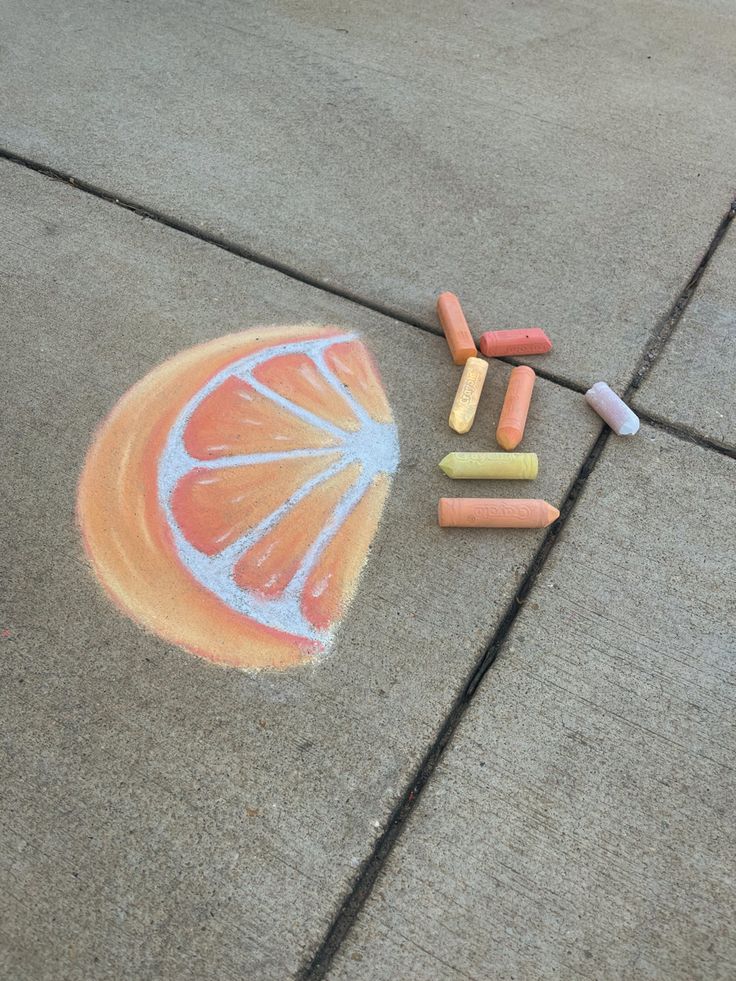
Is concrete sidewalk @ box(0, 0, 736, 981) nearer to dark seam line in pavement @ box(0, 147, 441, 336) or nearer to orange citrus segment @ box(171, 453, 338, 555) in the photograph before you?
dark seam line in pavement @ box(0, 147, 441, 336)

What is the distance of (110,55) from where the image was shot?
4438 mm

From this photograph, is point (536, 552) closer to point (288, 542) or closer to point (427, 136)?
point (288, 542)

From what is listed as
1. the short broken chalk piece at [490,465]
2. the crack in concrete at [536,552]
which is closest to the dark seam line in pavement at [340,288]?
the crack in concrete at [536,552]

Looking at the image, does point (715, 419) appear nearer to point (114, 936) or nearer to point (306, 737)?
point (306, 737)

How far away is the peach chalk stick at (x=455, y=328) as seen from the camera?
3.04 meters

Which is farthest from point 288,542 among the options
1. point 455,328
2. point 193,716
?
point 455,328

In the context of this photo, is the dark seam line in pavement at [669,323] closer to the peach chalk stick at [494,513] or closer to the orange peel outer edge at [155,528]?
the peach chalk stick at [494,513]

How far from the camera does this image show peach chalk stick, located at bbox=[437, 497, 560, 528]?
2.56 metres

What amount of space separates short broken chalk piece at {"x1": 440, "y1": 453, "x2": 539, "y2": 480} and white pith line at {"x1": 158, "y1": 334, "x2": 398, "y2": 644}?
8.5 inches

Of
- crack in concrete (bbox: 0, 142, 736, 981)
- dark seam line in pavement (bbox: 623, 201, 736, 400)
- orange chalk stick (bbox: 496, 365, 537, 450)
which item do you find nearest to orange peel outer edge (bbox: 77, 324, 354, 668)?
crack in concrete (bbox: 0, 142, 736, 981)

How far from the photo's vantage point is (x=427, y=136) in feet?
13.3

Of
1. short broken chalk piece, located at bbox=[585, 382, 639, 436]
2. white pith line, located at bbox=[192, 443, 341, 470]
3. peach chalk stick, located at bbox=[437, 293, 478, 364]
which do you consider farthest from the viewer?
peach chalk stick, located at bbox=[437, 293, 478, 364]

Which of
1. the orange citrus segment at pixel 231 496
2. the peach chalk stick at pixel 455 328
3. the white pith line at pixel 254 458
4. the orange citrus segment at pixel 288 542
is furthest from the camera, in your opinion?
the peach chalk stick at pixel 455 328

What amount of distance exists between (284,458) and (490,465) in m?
0.70
